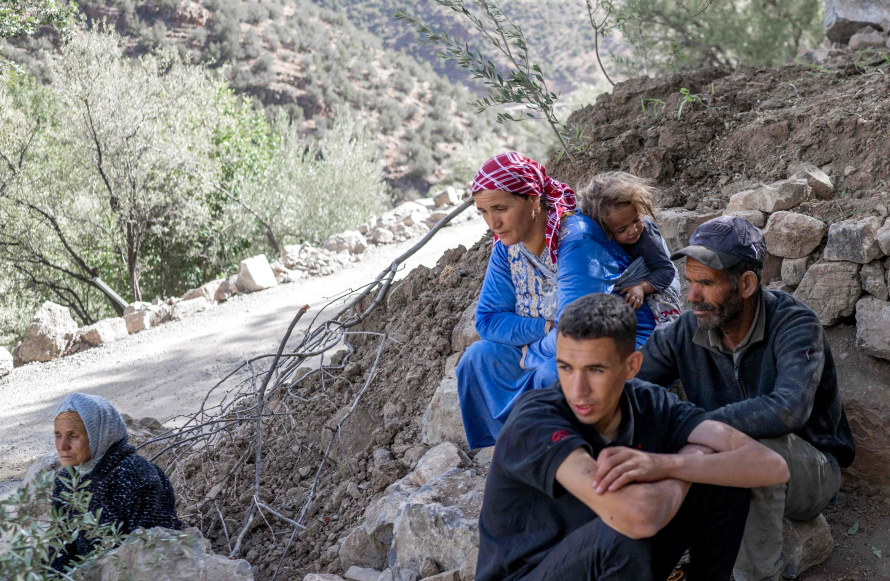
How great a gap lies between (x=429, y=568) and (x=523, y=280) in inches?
44.8

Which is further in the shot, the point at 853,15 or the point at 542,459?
the point at 853,15

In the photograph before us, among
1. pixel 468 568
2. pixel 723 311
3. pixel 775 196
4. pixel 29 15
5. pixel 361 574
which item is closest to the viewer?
pixel 723 311

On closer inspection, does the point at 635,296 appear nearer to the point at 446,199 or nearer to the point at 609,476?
the point at 609,476

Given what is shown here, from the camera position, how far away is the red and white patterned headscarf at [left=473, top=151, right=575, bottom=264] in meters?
2.68

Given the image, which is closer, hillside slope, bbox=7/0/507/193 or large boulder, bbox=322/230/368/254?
large boulder, bbox=322/230/368/254

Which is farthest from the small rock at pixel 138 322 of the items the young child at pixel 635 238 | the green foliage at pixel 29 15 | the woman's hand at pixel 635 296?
the woman's hand at pixel 635 296

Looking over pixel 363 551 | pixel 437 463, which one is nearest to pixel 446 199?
pixel 437 463

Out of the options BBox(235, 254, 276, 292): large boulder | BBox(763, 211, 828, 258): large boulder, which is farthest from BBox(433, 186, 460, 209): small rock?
BBox(763, 211, 828, 258): large boulder

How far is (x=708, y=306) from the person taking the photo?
2336mm

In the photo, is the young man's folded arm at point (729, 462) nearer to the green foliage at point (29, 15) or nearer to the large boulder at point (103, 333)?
the large boulder at point (103, 333)

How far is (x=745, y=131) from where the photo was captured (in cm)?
435

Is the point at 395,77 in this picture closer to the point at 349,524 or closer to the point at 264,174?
the point at 264,174

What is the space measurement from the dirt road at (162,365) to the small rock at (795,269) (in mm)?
3974

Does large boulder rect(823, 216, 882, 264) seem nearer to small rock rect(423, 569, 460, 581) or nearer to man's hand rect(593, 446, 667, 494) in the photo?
man's hand rect(593, 446, 667, 494)
